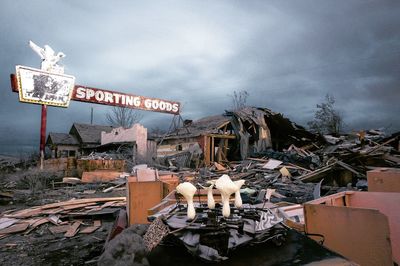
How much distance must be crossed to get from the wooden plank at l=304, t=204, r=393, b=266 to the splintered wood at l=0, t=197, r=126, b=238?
5.63 meters

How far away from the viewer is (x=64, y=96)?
19.9 metres

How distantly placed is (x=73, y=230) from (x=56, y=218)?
4.03ft

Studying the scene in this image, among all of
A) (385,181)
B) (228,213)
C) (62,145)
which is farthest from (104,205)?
(62,145)

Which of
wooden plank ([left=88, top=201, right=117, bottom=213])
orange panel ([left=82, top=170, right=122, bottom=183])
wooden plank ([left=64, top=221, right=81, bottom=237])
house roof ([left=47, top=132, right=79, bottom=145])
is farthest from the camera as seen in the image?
house roof ([left=47, top=132, right=79, bottom=145])

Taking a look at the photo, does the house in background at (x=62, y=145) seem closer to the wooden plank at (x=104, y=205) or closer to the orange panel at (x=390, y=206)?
the wooden plank at (x=104, y=205)

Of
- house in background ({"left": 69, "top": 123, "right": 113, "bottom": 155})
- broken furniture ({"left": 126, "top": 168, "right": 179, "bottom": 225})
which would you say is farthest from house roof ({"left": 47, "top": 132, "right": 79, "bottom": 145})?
broken furniture ({"left": 126, "top": 168, "right": 179, "bottom": 225})

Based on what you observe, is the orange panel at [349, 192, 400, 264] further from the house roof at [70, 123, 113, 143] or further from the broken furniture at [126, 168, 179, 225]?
the house roof at [70, 123, 113, 143]

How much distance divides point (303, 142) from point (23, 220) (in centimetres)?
1843

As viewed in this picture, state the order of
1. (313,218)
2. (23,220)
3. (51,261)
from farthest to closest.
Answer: (23,220)
(51,261)
(313,218)

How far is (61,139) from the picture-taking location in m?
37.1

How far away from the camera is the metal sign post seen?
18.3 m

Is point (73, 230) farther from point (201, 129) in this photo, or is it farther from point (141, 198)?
point (201, 129)

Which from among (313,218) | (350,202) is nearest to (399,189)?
(350,202)

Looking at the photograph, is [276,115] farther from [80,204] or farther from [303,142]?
[80,204]
